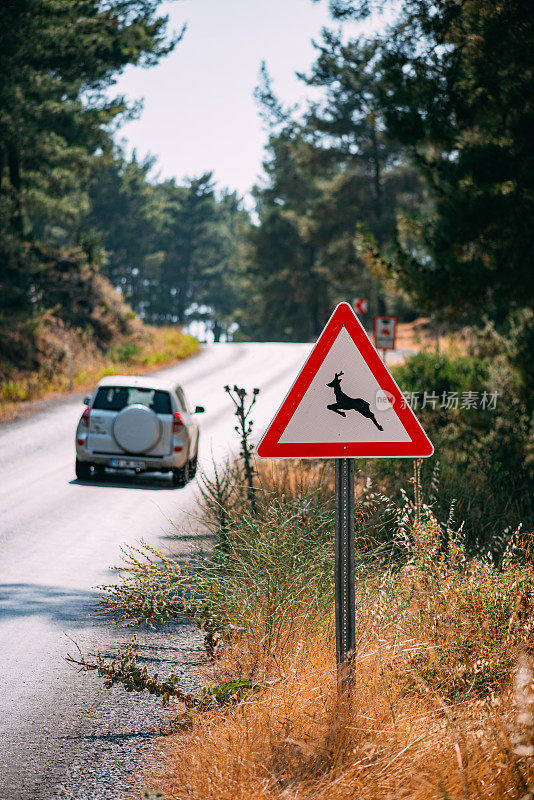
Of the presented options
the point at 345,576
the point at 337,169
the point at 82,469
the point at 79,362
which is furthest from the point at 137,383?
the point at 337,169

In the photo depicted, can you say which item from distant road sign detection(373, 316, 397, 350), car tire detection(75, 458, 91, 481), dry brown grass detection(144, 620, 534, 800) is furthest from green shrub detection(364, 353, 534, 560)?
dry brown grass detection(144, 620, 534, 800)

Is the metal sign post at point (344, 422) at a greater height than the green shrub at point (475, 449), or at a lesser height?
greater

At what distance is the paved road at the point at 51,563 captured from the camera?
15.9ft

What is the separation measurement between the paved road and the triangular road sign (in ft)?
6.78

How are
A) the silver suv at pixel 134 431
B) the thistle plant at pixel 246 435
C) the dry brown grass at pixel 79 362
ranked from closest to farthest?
1. the thistle plant at pixel 246 435
2. the silver suv at pixel 134 431
3. the dry brown grass at pixel 79 362

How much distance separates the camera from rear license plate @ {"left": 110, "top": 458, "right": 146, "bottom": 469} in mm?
14367

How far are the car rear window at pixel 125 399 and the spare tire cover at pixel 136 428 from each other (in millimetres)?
624

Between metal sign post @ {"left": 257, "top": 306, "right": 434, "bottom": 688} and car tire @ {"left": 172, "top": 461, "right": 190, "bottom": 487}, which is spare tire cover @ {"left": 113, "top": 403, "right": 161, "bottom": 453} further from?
metal sign post @ {"left": 257, "top": 306, "right": 434, "bottom": 688}

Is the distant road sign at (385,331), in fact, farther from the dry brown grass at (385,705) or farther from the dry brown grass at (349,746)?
the dry brown grass at (349,746)

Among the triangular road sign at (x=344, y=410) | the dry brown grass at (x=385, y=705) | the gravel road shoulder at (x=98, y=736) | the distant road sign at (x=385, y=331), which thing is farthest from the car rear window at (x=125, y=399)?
the distant road sign at (x=385, y=331)

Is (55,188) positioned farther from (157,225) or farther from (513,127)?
(157,225)

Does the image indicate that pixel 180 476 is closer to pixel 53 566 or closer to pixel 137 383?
pixel 137 383

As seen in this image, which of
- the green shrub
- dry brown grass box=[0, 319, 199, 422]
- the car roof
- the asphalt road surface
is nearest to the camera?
the asphalt road surface

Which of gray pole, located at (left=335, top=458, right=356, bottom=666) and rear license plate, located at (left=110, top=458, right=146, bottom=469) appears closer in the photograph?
gray pole, located at (left=335, top=458, right=356, bottom=666)
